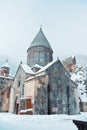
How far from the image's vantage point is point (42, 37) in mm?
38625

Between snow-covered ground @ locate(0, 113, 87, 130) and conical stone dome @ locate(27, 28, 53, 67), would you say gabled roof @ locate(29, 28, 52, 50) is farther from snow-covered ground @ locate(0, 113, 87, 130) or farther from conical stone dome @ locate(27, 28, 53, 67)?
snow-covered ground @ locate(0, 113, 87, 130)

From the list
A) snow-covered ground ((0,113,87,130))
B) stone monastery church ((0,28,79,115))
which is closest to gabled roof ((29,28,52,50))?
stone monastery church ((0,28,79,115))

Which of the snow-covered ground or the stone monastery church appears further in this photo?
the stone monastery church

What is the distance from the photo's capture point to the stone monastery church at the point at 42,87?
2634cm

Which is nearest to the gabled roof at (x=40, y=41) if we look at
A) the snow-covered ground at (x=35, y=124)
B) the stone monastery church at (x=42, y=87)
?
the stone monastery church at (x=42, y=87)

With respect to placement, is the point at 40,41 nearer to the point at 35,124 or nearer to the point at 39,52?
the point at 39,52

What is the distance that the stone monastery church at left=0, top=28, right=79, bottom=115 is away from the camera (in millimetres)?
26344

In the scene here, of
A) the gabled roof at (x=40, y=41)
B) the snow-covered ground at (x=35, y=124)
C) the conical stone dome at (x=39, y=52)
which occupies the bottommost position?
the snow-covered ground at (x=35, y=124)

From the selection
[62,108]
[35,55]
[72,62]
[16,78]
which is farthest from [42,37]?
[72,62]

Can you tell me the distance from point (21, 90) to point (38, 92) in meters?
5.21

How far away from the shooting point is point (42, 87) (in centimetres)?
2697

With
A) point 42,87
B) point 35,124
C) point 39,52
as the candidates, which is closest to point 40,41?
point 39,52

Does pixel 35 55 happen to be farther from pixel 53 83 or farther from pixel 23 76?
pixel 53 83

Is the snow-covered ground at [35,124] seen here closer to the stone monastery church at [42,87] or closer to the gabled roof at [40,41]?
the stone monastery church at [42,87]
